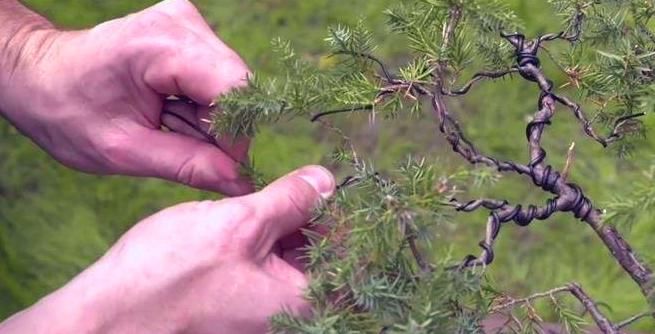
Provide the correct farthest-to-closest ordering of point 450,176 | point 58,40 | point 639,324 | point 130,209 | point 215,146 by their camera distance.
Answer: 1. point 130,209
2. point 639,324
3. point 58,40
4. point 215,146
5. point 450,176

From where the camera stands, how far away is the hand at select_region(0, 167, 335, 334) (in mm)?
985

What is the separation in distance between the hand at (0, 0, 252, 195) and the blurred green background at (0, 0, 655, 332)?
2.45ft

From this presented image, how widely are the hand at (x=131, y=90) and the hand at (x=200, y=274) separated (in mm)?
227

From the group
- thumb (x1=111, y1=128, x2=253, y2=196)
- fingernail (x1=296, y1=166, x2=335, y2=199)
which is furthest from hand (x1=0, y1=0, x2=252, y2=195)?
fingernail (x1=296, y1=166, x2=335, y2=199)

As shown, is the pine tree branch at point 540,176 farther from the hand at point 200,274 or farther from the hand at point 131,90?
the hand at point 131,90

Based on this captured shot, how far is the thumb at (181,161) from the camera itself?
1264 millimetres

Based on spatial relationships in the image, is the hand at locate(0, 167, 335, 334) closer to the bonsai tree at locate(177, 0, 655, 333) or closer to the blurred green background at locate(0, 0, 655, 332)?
the bonsai tree at locate(177, 0, 655, 333)

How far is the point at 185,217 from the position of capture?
39.8 inches

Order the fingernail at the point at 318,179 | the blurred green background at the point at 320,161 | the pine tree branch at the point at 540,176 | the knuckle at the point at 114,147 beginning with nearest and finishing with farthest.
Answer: the pine tree branch at the point at 540,176, the fingernail at the point at 318,179, the knuckle at the point at 114,147, the blurred green background at the point at 320,161

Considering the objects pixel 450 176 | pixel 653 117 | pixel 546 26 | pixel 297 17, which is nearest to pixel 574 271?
pixel 653 117

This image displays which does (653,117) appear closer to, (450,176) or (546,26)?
(546,26)

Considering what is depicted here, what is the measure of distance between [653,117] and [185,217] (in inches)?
54.6

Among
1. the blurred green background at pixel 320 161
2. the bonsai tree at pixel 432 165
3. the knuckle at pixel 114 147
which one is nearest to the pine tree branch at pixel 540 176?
the bonsai tree at pixel 432 165

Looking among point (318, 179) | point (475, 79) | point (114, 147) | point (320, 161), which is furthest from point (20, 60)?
point (320, 161)
